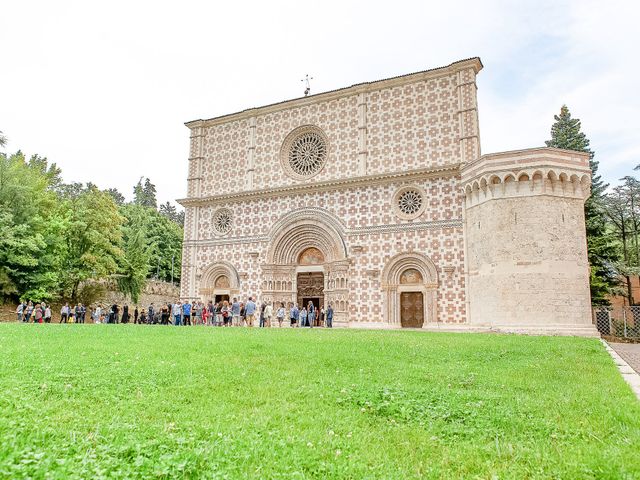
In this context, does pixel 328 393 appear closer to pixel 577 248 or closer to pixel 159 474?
pixel 159 474

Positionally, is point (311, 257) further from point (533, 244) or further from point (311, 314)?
point (533, 244)

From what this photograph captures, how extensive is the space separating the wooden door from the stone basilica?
5 centimetres

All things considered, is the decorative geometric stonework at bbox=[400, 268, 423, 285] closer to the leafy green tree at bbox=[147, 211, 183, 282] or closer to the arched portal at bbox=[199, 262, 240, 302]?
the arched portal at bbox=[199, 262, 240, 302]

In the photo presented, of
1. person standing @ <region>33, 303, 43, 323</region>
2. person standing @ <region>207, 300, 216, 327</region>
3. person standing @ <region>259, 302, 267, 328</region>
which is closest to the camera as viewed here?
person standing @ <region>259, 302, 267, 328</region>

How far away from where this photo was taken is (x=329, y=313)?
23906 millimetres

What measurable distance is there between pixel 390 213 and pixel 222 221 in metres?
11.1

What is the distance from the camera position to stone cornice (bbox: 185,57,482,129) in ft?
79.0

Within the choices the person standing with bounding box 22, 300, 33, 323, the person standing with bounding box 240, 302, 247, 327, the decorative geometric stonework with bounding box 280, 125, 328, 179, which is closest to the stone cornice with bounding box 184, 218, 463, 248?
the person standing with bounding box 240, 302, 247, 327

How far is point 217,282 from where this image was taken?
2925 centimetres

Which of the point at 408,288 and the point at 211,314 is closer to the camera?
the point at 408,288

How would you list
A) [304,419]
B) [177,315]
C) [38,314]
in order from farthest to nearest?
[38,314] → [177,315] → [304,419]

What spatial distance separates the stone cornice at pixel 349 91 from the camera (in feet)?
79.0

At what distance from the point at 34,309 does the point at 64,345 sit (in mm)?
19681

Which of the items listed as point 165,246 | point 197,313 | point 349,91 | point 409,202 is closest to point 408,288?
point 409,202
